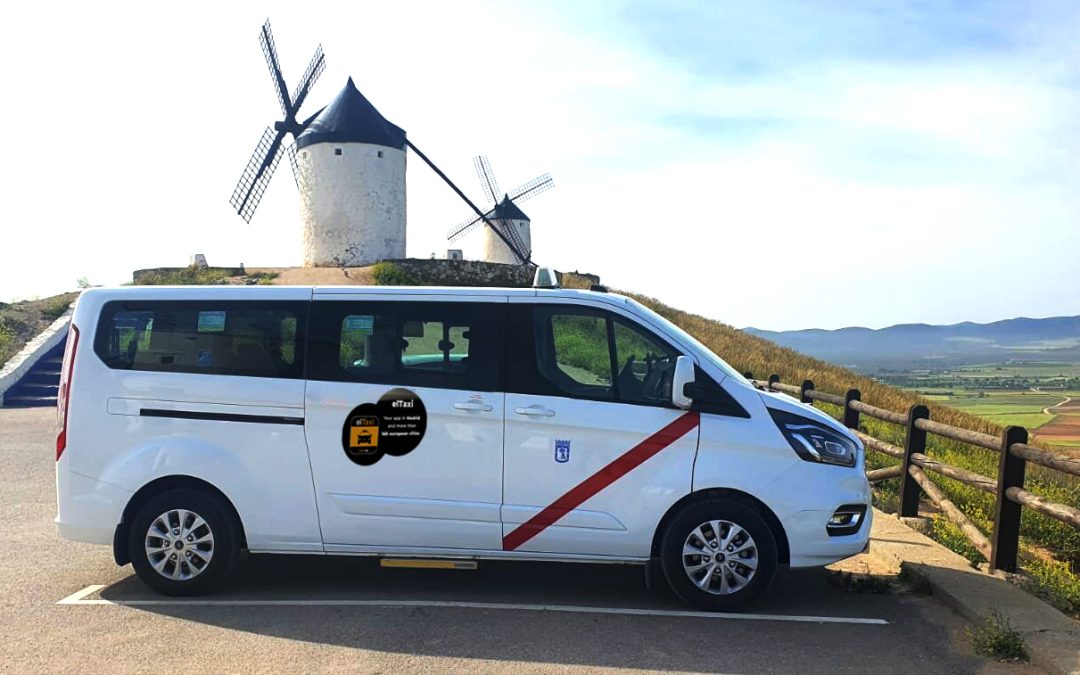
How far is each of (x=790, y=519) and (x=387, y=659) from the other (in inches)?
111

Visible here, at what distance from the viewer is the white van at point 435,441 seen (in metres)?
5.50

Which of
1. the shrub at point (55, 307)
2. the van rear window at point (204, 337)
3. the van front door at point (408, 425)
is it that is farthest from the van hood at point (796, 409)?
the shrub at point (55, 307)

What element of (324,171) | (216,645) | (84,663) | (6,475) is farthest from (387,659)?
(324,171)

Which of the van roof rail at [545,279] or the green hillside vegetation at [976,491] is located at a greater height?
the van roof rail at [545,279]

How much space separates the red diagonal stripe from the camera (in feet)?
18.0

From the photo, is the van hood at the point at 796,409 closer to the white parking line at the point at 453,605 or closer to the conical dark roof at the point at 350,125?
the white parking line at the point at 453,605

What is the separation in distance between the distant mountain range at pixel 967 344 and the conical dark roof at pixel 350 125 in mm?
25999

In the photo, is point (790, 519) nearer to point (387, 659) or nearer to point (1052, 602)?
point (1052, 602)

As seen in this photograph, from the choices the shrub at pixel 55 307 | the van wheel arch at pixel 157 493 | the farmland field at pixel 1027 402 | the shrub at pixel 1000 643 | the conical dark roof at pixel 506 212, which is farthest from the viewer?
the conical dark roof at pixel 506 212

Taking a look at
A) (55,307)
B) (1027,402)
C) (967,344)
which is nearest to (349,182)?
(55,307)

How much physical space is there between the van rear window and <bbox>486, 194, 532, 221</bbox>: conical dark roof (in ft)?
160

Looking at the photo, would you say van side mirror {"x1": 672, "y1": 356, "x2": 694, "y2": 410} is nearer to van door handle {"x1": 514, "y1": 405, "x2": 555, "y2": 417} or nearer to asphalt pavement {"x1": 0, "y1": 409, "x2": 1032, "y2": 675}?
van door handle {"x1": 514, "y1": 405, "x2": 555, "y2": 417}

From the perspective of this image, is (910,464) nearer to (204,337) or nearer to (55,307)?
(204,337)

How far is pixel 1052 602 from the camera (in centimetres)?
568
